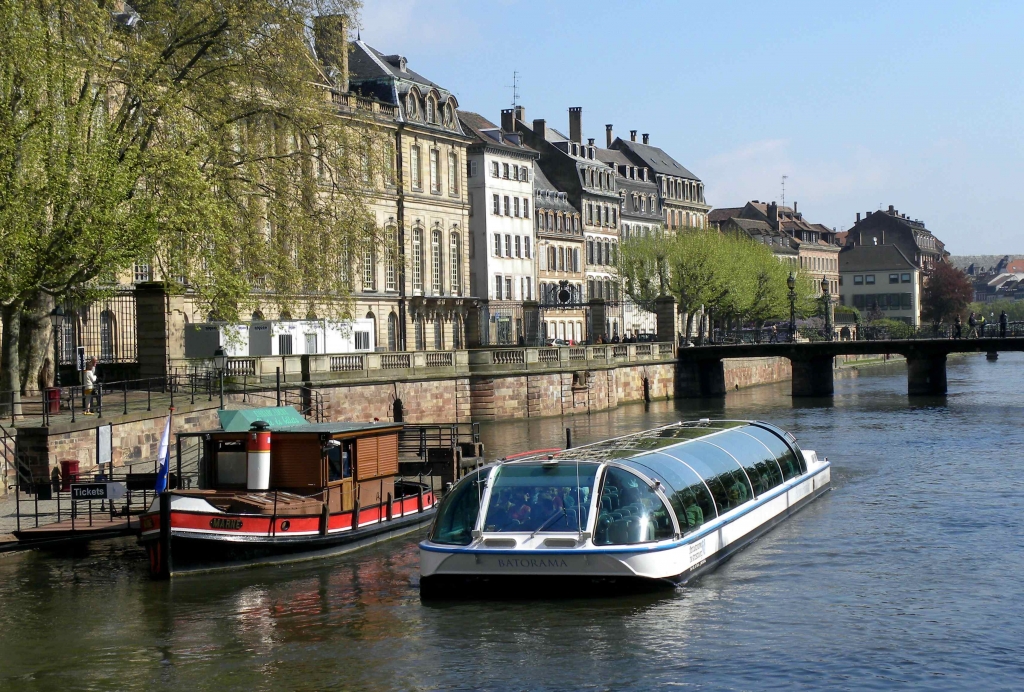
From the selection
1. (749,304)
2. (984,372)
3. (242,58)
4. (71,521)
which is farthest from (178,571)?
(984,372)

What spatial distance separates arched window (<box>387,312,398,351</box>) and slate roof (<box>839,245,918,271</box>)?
121964mm

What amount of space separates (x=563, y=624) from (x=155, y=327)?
88.5 feet

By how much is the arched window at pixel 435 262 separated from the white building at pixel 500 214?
41.9ft

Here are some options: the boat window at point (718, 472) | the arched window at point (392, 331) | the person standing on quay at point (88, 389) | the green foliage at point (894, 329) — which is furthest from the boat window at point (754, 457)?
the green foliage at point (894, 329)

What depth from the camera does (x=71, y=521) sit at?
2927 centimetres

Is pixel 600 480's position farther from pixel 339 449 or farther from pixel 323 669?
pixel 339 449

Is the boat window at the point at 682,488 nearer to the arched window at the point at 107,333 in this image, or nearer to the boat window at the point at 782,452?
the boat window at the point at 782,452

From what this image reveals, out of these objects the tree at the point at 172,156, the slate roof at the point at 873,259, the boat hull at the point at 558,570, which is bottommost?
the boat hull at the point at 558,570

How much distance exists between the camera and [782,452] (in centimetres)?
3444

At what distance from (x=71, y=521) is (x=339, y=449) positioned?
5436 millimetres

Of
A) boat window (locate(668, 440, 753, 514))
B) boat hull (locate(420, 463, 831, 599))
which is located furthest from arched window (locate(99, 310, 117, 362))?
boat hull (locate(420, 463, 831, 599))

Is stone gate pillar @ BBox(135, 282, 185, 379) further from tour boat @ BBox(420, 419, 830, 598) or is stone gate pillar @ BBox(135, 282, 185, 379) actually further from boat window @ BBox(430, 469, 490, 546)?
boat window @ BBox(430, 469, 490, 546)

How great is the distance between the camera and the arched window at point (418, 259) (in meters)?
82.8

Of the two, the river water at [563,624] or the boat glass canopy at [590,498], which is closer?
the river water at [563,624]
